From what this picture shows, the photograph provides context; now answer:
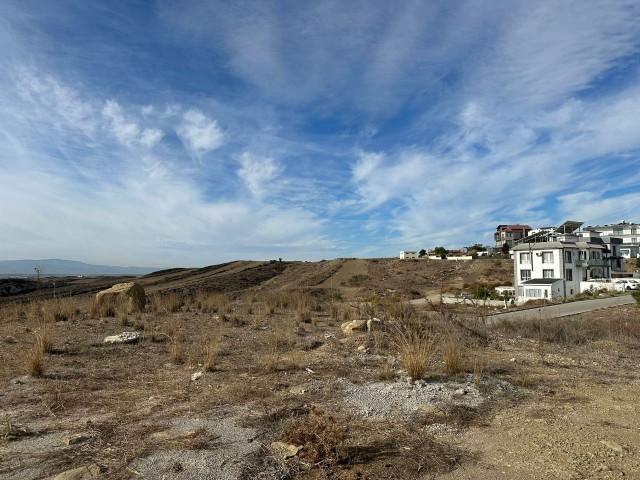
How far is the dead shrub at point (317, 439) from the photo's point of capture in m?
3.68

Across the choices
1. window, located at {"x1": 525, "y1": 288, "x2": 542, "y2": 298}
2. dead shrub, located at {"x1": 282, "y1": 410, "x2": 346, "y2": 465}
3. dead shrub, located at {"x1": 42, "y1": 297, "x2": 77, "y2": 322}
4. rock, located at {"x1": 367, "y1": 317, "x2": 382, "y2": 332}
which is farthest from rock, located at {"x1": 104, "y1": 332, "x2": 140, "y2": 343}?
window, located at {"x1": 525, "y1": 288, "x2": 542, "y2": 298}

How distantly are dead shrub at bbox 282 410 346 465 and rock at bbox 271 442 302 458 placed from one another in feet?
0.15

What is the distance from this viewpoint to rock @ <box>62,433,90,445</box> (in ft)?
13.1

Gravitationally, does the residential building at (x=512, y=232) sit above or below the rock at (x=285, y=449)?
above

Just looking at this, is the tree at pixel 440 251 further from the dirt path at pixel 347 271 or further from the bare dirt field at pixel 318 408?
the bare dirt field at pixel 318 408

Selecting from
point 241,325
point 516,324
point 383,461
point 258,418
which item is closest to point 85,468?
point 258,418

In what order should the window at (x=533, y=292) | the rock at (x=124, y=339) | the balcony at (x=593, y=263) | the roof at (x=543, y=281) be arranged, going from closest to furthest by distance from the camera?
1. the rock at (x=124, y=339)
2. the window at (x=533, y=292)
3. the roof at (x=543, y=281)
4. the balcony at (x=593, y=263)

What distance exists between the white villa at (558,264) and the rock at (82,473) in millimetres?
39320

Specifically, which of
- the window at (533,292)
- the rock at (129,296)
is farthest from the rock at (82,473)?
the window at (533,292)

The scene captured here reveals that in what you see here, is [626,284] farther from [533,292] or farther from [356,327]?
[356,327]

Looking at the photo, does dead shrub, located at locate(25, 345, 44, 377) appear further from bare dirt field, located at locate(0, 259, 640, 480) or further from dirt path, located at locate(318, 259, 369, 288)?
dirt path, located at locate(318, 259, 369, 288)

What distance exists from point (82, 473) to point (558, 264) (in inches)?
1752

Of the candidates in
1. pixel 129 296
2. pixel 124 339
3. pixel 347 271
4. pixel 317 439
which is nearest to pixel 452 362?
pixel 317 439

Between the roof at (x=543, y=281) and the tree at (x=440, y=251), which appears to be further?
the tree at (x=440, y=251)
